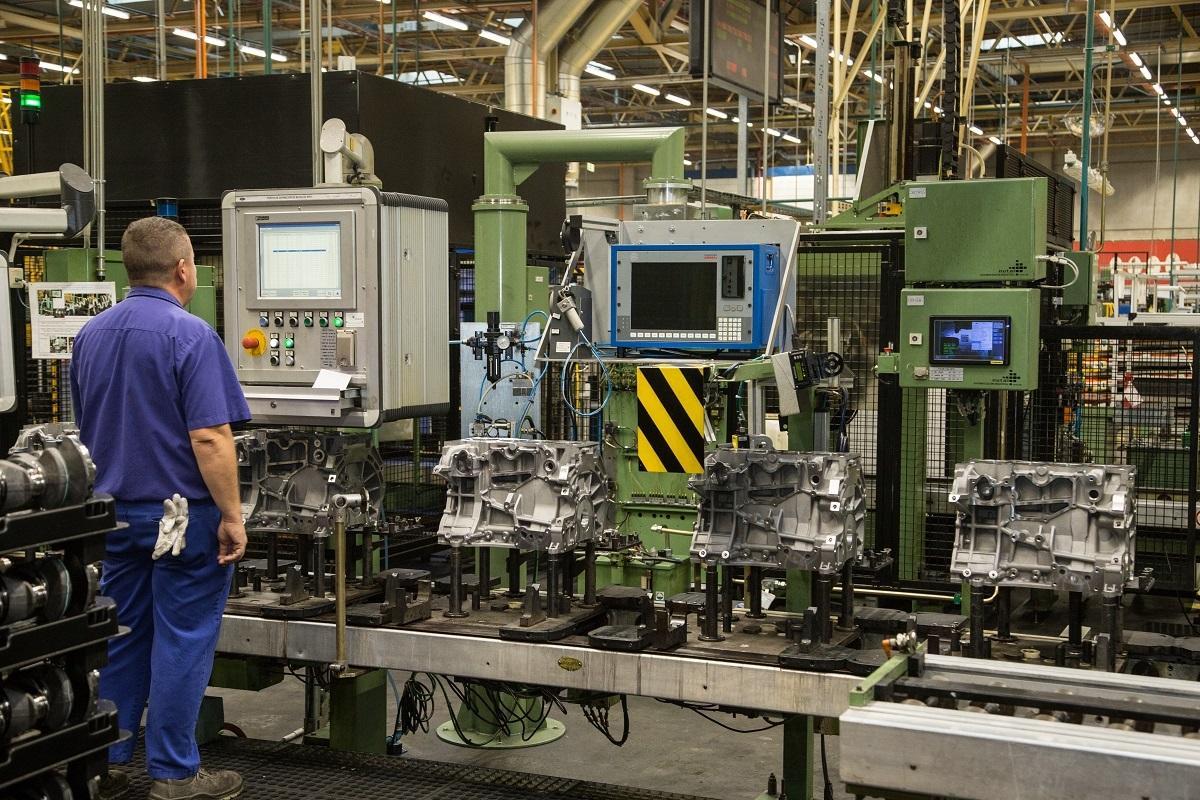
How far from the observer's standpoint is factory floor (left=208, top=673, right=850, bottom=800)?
570 cm

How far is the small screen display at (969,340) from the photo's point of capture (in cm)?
465

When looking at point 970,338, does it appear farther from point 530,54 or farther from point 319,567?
point 530,54

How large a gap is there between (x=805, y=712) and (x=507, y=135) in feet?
8.94

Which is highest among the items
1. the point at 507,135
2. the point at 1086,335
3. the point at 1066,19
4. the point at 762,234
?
the point at 1066,19

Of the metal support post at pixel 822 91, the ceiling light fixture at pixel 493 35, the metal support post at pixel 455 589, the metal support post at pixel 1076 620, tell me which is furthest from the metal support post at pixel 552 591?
the ceiling light fixture at pixel 493 35

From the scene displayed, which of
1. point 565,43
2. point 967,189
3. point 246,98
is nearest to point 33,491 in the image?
point 967,189

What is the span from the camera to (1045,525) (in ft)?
12.5

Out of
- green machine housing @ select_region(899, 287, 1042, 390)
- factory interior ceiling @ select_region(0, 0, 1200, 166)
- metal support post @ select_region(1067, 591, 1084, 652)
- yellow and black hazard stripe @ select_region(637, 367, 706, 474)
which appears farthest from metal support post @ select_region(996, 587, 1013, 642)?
factory interior ceiling @ select_region(0, 0, 1200, 166)

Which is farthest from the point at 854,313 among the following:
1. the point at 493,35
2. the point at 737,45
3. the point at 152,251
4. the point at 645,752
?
the point at 493,35

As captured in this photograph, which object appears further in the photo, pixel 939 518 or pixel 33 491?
pixel 939 518

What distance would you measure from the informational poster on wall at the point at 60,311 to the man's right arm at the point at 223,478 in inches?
94.9

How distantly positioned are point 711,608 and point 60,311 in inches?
136

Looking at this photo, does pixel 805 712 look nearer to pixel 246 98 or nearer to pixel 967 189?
pixel 967 189

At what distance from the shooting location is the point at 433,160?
22.9 ft
